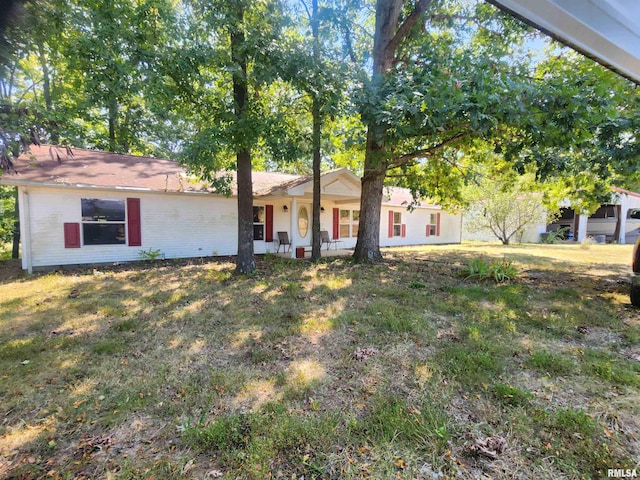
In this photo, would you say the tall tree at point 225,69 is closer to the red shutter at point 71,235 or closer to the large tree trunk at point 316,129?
the large tree trunk at point 316,129

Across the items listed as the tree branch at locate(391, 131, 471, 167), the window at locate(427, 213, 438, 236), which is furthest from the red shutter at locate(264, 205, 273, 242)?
the window at locate(427, 213, 438, 236)

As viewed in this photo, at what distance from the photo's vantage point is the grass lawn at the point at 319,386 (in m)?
2.06

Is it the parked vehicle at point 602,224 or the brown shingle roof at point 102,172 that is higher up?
the brown shingle roof at point 102,172

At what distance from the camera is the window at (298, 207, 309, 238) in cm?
1320

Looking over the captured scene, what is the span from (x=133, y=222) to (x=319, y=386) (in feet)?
30.0

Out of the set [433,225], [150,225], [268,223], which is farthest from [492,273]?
[433,225]

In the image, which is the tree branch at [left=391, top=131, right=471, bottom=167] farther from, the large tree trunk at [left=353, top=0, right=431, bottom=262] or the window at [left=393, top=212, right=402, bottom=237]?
the window at [left=393, top=212, right=402, bottom=237]

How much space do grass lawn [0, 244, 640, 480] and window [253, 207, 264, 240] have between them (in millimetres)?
6640

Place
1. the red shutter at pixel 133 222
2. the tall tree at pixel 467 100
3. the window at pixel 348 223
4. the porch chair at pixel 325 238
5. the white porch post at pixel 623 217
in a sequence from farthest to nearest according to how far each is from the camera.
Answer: the white porch post at pixel 623 217
the window at pixel 348 223
the porch chair at pixel 325 238
the red shutter at pixel 133 222
the tall tree at pixel 467 100

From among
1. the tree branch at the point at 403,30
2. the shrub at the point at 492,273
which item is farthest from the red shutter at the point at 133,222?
the shrub at the point at 492,273

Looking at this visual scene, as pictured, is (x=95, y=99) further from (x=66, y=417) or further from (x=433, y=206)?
(x=433, y=206)

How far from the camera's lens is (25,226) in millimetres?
8102

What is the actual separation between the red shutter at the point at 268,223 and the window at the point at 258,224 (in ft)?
0.40

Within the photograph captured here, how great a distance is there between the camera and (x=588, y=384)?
9.39ft
